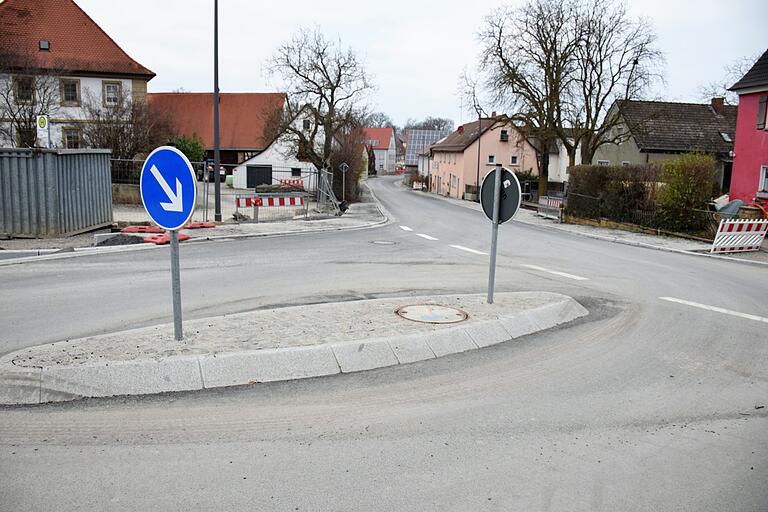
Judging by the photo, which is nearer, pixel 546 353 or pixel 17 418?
pixel 17 418

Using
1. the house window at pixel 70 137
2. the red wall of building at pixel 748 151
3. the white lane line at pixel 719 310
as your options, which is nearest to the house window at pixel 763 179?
the red wall of building at pixel 748 151

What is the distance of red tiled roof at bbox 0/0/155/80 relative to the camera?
4766 centimetres

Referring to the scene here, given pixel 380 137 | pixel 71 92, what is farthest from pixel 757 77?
pixel 380 137

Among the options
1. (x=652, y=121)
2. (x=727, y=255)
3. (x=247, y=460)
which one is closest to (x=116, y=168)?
(x=727, y=255)

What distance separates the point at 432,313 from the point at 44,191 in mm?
11900

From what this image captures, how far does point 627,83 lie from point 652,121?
572 cm

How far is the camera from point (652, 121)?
48406 mm

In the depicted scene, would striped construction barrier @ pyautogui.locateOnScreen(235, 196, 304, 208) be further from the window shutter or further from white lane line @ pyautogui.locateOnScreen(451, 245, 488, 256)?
the window shutter

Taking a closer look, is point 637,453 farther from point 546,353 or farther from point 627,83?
point 627,83

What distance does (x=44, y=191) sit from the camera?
1578cm

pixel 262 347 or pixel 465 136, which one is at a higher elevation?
pixel 465 136

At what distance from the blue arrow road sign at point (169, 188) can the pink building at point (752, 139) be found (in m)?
25.5

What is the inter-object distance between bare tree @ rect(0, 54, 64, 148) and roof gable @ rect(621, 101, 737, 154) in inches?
1422

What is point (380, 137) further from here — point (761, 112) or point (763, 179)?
point (763, 179)
